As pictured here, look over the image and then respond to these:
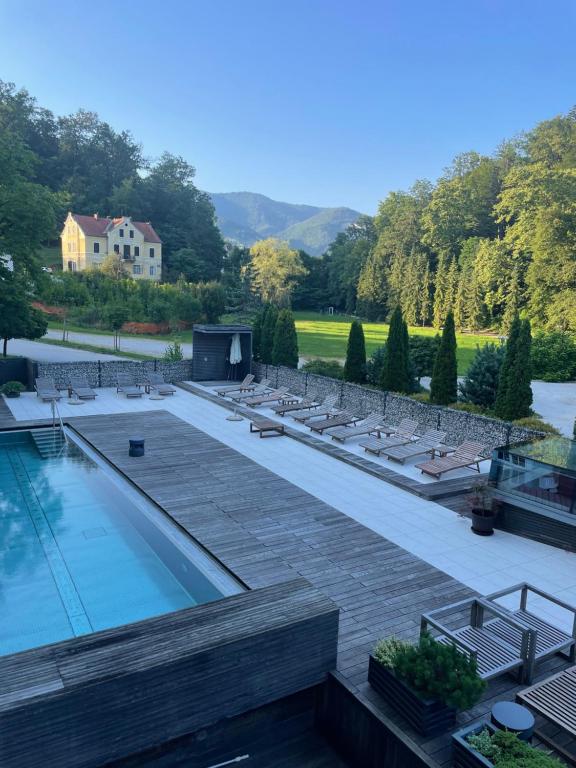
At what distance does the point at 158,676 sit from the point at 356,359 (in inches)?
569

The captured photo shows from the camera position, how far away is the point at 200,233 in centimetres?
5994

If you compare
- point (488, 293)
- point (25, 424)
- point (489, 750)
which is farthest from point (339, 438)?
point (488, 293)

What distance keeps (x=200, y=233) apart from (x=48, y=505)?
5424 cm

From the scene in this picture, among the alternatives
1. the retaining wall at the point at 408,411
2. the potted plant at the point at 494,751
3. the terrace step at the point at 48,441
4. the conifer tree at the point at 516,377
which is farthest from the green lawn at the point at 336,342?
the potted plant at the point at 494,751

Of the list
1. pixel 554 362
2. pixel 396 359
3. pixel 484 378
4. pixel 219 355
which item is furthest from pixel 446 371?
pixel 554 362

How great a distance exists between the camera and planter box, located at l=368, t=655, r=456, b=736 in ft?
13.0

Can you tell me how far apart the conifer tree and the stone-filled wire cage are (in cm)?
1044

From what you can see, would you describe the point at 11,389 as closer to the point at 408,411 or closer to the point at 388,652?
the point at 408,411

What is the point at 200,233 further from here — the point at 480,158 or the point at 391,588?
the point at 391,588

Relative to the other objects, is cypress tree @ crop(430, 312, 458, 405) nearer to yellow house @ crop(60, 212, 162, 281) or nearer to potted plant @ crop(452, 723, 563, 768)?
potted plant @ crop(452, 723, 563, 768)

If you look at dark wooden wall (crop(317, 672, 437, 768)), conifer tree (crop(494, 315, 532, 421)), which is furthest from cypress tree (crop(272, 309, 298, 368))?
dark wooden wall (crop(317, 672, 437, 768))

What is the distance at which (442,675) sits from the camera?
3975 mm

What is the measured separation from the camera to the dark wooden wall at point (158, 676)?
3.56 meters

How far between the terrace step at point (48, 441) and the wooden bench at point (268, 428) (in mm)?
4616
